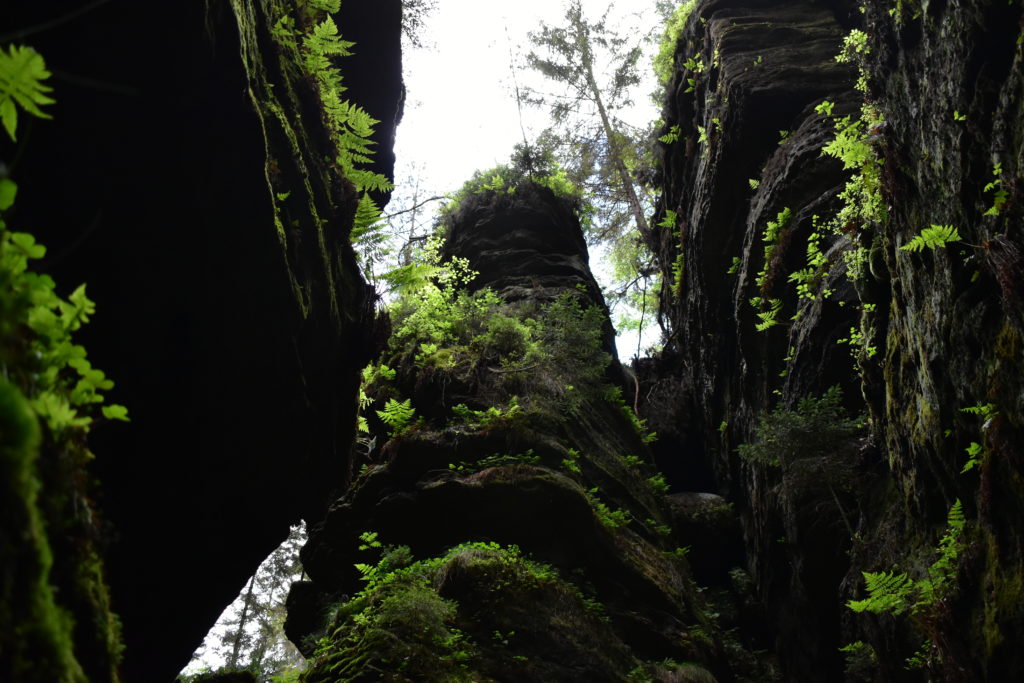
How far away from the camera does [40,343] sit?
204 centimetres

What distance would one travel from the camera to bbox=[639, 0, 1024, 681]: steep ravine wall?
4855 millimetres

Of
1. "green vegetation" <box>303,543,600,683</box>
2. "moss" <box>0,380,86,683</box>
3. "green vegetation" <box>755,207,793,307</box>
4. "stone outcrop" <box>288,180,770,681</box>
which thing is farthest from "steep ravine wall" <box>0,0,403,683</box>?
"green vegetation" <box>755,207,793,307</box>

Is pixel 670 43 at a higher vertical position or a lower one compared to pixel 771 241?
higher

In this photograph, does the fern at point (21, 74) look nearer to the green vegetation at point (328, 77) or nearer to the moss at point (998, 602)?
the green vegetation at point (328, 77)

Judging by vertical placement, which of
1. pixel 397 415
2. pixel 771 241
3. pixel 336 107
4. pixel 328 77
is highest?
pixel 771 241

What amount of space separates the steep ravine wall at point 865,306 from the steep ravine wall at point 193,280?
5.34 meters

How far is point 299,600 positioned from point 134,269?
7381 mm

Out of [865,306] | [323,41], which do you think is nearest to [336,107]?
[323,41]

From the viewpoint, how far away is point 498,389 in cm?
1089

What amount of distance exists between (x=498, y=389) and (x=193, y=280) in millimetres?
6826

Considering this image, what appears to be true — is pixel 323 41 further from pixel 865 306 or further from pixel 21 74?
pixel 865 306

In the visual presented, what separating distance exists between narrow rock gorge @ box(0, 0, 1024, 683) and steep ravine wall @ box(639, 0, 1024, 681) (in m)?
0.05

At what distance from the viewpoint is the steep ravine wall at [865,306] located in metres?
4.86

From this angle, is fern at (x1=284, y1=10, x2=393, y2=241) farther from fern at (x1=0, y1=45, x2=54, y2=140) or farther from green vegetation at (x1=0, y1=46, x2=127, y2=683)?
green vegetation at (x1=0, y1=46, x2=127, y2=683)
